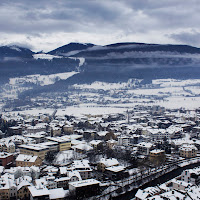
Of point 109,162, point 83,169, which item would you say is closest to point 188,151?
point 109,162

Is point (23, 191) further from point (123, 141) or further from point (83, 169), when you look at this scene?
point (123, 141)

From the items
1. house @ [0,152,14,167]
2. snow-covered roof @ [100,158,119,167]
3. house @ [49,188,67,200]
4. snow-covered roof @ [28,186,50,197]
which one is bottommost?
house @ [0,152,14,167]

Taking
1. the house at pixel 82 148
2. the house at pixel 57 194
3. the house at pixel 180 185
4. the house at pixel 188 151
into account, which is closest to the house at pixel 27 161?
the house at pixel 82 148

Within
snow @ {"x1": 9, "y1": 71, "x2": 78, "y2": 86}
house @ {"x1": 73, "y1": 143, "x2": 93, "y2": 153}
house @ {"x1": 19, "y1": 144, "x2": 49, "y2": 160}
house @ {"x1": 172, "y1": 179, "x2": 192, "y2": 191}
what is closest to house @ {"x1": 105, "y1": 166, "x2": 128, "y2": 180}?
house @ {"x1": 172, "y1": 179, "x2": 192, "y2": 191}

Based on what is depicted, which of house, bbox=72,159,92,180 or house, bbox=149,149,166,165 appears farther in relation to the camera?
house, bbox=149,149,166,165

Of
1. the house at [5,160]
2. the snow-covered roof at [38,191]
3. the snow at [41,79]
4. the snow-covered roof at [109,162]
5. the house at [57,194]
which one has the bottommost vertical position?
the house at [5,160]

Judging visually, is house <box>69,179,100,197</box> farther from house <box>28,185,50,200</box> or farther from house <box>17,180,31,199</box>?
house <box>17,180,31,199</box>

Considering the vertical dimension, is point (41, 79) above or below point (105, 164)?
above

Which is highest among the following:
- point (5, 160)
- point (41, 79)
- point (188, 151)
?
point (41, 79)

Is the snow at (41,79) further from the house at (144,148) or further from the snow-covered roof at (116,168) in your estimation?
the snow-covered roof at (116,168)
